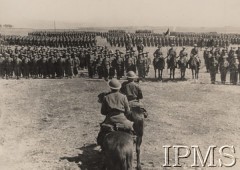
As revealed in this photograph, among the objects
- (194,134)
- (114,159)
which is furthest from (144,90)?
(114,159)

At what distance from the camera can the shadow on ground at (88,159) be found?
29.0 ft

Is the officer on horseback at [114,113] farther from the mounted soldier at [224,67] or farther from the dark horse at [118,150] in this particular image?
the mounted soldier at [224,67]

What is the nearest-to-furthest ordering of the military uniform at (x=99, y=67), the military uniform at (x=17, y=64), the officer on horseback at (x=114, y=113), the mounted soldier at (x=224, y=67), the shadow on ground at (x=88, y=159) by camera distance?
the officer on horseback at (x=114, y=113) < the shadow on ground at (x=88, y=159) < the mounted soldier at (x=224, y=67) < the military uniform at (x=99, y=67) < the military uniform at (x=17, y=64)

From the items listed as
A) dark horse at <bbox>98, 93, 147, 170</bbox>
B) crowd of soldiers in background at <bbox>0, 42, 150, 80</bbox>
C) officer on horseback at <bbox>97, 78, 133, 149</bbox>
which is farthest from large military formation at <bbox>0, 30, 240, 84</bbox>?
dark horse at <bbox>98, 93, 147, 170</bbox>

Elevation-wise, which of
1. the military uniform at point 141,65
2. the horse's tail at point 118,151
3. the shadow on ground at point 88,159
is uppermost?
the military uniform at point 141,65

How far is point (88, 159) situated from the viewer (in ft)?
30.5

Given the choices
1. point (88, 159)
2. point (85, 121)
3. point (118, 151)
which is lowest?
point (88, 159)

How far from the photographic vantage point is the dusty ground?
954cm

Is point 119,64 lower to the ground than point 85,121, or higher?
higher

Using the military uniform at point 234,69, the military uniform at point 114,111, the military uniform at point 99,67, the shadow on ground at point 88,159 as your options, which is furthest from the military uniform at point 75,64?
the military uniform at point 114,111

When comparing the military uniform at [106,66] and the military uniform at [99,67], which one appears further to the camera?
the military uniform at [99,67]

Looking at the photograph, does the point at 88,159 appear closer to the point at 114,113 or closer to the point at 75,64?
the point at 114,113

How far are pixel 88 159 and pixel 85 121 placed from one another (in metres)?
3.26

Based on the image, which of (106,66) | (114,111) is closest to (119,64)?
(106,66)
